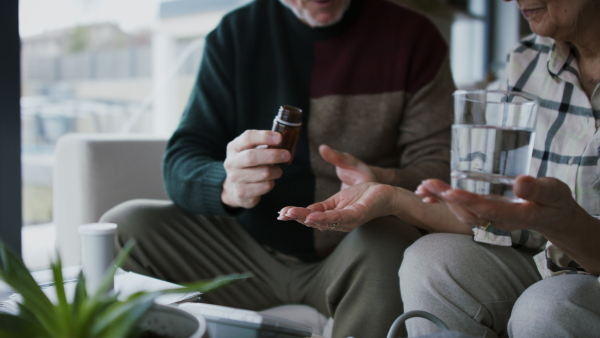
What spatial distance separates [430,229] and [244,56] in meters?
0.68

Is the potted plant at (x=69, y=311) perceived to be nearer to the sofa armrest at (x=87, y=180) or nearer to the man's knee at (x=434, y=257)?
the man's knee at (x=434, y=257)

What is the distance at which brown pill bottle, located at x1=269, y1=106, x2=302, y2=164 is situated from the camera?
1.10 m

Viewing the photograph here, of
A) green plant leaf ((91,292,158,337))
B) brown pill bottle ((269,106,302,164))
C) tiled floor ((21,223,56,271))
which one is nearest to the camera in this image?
green plant leaf ((91,292,158,337))

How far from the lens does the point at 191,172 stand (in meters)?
1.46

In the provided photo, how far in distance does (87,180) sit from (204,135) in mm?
336

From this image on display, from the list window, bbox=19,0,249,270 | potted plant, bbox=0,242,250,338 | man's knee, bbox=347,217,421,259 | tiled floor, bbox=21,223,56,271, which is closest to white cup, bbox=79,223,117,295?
potted plant, bbox=0,242,250,338

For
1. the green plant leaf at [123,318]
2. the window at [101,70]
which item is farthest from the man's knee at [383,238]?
the window at [101,70]

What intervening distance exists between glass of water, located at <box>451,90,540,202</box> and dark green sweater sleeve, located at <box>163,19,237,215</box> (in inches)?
28.3

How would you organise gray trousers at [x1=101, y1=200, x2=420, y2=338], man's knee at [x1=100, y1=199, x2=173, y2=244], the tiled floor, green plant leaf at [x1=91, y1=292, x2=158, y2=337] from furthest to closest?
the tiled floor
man's knee at [x1=100, y1=199, x2=173, y2=244]
gray trousers at [x1=101, y1=200, x2=420, y2=338]
green plant leaf at [x1=91, y1=292, x2=158, y2=337]

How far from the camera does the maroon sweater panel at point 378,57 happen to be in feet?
5.24

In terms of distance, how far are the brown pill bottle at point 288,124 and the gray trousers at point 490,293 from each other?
32 centimetres

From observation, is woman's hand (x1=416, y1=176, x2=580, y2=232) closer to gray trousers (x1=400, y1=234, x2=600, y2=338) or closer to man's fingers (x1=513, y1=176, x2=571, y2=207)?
man's fingers (x1=513, y1=176, x2=571, y2=207)

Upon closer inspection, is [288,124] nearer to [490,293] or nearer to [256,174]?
[256,174]

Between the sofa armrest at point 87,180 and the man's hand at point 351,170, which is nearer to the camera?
the man's hand at point 351,170
